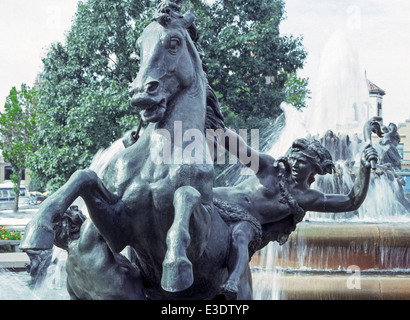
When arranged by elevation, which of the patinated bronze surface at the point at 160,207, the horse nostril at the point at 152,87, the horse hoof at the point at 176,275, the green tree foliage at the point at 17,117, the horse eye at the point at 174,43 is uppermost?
the green tree foliage at the point at 17,117

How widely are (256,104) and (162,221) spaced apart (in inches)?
660

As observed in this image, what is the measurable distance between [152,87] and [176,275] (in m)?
1.02

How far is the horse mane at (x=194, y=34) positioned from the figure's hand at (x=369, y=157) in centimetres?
102

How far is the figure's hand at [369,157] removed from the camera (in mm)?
4000

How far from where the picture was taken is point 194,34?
362 centimetres

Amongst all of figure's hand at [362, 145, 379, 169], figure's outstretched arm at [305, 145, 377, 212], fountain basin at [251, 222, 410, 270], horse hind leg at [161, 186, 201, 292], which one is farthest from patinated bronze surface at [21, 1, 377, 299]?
fountain basin at [251, 222, 410, 270]

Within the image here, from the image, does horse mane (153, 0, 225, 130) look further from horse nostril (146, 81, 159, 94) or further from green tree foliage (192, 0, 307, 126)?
green tree foliage (192, 0, 307, 126)

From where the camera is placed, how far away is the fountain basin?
294 inches

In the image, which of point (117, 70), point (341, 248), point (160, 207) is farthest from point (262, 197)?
point (117, 70)

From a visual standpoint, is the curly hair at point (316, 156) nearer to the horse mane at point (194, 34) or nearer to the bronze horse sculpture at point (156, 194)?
the horse mane at point (194, 34)

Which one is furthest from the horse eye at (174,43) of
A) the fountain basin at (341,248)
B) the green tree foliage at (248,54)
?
the green tree foliage at (248,54)

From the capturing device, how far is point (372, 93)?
46.3 metres

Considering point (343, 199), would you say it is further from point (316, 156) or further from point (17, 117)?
point (17, 117)

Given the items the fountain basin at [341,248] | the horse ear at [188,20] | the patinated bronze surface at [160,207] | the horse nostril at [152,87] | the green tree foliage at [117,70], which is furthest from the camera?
the green tree foliage at [117,70]
